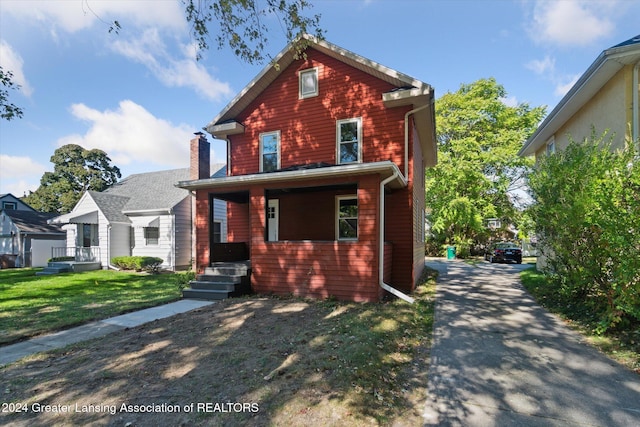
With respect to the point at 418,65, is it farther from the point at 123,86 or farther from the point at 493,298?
the point at 123,86

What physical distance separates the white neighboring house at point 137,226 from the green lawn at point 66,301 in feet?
11.5

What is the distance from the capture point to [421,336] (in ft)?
17.2

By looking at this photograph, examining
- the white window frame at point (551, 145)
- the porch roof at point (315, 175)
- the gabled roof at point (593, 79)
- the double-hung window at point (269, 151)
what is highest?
the gabled roof at point (593, 79)

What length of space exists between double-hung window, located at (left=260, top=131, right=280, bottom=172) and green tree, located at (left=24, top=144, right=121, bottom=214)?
31.5 meters

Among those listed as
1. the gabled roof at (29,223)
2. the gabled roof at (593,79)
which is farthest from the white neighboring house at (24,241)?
the gabled roof at (593,79)

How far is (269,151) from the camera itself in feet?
35.7

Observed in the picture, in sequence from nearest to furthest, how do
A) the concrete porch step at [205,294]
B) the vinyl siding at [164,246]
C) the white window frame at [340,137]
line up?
the concrete porch step at [205,294], the white window frame at [340,137], the vinyl siding at [164,246]

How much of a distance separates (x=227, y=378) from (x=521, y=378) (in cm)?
362

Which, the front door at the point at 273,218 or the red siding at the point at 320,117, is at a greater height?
the red siding at the point at 320,117

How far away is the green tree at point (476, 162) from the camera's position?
21844 millimetres

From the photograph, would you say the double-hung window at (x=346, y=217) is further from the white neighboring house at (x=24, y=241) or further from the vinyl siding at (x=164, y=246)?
the white neighboring house at (x=24, y=241)

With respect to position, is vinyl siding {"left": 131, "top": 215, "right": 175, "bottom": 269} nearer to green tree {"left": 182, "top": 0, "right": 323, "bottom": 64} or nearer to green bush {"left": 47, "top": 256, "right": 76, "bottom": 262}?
green bush {"left": 47, "top": 256, "right": 76, "bottom": 262}

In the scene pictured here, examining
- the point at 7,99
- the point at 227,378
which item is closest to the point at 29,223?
the point at 7,99

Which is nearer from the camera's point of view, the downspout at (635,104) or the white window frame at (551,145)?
the downspout at (635,104)
